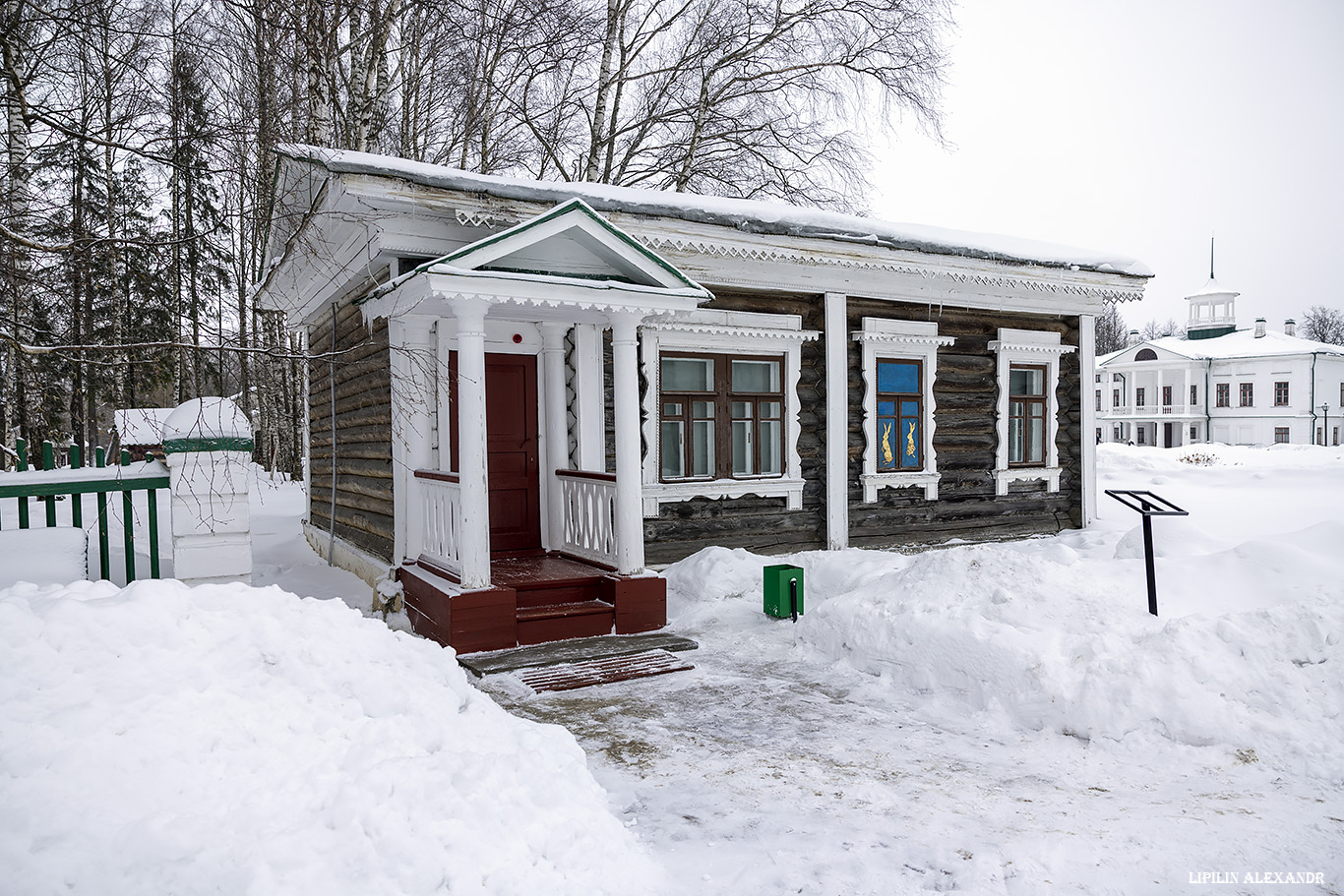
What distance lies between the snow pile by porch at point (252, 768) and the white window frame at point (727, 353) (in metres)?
4.89

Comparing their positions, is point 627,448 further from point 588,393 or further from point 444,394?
point 444,394

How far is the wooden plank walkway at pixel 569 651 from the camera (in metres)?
5.59

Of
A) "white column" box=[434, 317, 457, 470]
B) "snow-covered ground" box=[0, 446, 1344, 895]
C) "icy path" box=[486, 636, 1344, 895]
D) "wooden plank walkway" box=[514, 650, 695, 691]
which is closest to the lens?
"snow-covered ground" box=[0, 446, 1344, 895]

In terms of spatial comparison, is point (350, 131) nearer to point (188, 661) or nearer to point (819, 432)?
point (819, 432)

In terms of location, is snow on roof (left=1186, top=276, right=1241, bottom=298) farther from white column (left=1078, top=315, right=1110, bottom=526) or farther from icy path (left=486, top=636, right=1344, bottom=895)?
icy path (left=486, top=636, right=1344, bottom=895)

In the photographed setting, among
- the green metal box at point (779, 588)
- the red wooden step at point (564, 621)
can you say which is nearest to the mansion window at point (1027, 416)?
the green metal box at point (779, 588)

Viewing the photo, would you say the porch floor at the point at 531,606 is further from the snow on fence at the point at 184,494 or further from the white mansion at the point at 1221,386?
the white mansion at the point at 1221,386

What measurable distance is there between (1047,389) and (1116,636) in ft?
22.6

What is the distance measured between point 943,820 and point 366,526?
6.64 m

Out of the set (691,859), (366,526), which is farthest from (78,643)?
(366,526)

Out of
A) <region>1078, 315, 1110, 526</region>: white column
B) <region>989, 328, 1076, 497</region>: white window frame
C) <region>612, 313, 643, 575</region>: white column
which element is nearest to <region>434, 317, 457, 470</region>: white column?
<region>612, 313, 643, 575</region>: white column

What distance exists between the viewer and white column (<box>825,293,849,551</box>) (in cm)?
909

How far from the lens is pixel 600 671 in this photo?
5.53 metres

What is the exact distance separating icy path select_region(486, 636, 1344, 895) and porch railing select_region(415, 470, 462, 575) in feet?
5.90
